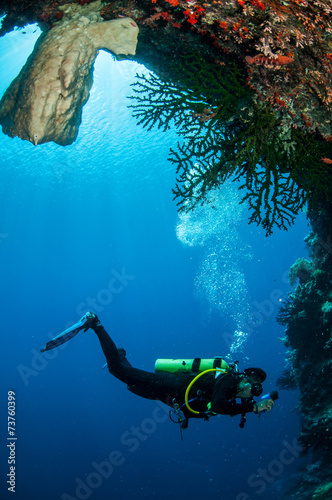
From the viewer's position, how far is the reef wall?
7.91 metres

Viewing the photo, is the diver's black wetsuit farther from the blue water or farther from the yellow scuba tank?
the blue water

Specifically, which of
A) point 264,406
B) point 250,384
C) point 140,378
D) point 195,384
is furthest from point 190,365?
point 264,406

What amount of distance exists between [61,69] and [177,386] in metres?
5.62

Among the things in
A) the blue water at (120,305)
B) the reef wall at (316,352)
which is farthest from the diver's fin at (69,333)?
the blue water at (120,305)

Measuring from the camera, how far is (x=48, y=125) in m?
4.41

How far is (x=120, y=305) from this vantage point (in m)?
83.8

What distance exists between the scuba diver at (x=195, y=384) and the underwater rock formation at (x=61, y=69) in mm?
4121

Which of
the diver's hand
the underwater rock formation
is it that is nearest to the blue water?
the diver's hand

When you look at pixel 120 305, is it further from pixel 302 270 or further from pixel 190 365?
pixel 190 365

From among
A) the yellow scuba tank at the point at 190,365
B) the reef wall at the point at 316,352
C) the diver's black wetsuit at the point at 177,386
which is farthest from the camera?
the reef wall at the point at 316,352

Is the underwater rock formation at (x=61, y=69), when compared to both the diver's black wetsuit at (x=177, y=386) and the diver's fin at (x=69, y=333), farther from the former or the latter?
the diver's black wetsuit at (x=177, y=386)

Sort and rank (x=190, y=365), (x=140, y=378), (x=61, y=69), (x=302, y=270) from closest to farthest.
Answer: (x=61, y=69), (x=190, y=365), (x=140, y=378), (x=302, y=270)

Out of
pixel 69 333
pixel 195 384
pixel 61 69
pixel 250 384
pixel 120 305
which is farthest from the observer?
pixel 120 305

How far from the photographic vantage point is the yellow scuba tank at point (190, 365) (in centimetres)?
493
